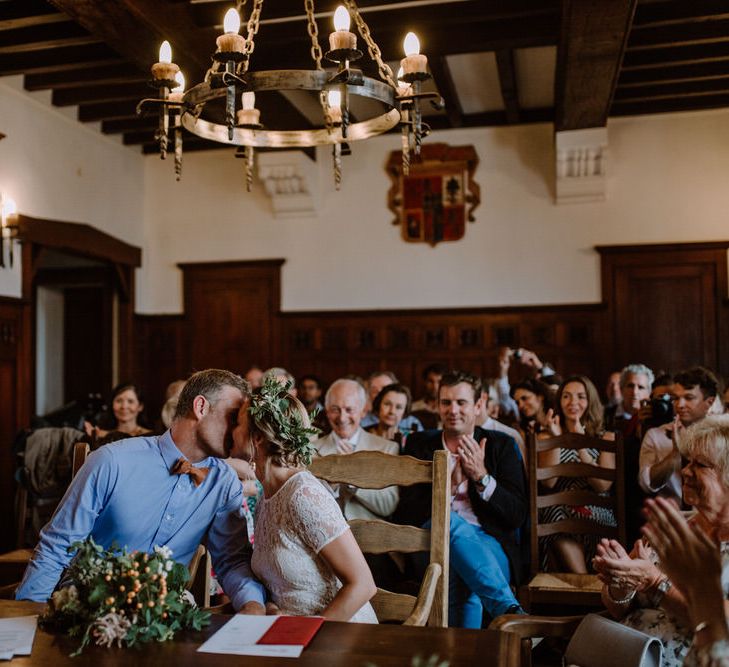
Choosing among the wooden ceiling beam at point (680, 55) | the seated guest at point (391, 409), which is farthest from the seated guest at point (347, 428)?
the wooden ceiling beam at point (680, 55)

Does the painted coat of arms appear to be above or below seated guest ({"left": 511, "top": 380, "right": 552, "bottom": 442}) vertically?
above

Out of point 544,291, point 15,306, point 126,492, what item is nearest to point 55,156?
point 15,306

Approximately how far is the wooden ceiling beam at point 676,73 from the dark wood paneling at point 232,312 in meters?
4.59

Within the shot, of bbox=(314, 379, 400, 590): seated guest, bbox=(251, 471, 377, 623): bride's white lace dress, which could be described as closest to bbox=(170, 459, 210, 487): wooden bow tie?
bbox=(251, 471, 377, 623): bride's white lace dress

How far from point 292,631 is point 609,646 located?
0.94m

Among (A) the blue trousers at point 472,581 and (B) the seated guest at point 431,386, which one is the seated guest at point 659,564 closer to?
(A) the blue trousers at point 472,581

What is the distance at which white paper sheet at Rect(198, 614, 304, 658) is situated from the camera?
5.62 ft

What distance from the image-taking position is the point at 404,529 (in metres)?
2.67

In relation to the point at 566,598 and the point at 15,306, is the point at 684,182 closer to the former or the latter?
the point at 566,598

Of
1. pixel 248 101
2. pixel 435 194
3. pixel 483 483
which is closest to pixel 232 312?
pixel 435 194

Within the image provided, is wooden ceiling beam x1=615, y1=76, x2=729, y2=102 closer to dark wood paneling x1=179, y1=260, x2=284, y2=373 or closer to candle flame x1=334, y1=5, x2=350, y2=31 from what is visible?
dark wood paneling x1=179, y1=260, x2=284, y2=373

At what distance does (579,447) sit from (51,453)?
11.8ft

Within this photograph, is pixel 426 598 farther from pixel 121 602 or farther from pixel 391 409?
pixel 391 409

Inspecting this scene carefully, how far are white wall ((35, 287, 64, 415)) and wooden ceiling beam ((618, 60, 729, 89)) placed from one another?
26.7ft
